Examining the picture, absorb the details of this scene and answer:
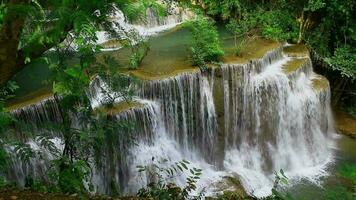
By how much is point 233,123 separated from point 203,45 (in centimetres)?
190

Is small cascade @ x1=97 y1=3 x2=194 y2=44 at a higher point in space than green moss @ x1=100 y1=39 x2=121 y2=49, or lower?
higher

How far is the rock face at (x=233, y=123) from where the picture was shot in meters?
8.79

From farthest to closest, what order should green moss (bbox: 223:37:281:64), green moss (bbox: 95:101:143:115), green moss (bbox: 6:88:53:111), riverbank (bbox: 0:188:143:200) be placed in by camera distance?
green moss (bbox: 223:37:281:64), green moss (bbox: 95:101:143:115), green moss (bbox: 6:88:53:111), riverbank (bbox: 0:188:143:200)

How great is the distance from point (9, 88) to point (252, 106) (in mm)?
5343

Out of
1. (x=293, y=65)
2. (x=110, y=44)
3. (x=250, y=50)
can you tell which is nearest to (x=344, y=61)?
(x=293, y=65)

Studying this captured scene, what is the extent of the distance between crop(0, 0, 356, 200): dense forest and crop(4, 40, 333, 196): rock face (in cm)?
3

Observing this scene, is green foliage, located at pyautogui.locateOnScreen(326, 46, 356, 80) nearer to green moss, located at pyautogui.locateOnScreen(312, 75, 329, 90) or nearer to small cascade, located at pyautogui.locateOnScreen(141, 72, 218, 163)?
green moss, located at pyautogui.locateOnScreen(312, 75, 329, 90)

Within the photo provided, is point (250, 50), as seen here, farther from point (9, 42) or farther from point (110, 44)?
point (9, 42)

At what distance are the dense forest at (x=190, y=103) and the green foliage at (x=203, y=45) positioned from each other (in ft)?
0.10

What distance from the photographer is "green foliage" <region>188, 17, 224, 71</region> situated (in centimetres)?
982

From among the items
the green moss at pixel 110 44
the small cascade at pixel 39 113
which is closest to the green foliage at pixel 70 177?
the small cascade at pixel 39 113

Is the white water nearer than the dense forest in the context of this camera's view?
No

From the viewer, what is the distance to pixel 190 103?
9.62 meters

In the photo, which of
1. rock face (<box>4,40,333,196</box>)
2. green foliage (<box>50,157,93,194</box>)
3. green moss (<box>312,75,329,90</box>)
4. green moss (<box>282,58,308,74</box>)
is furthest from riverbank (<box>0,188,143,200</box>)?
green moss (<box>312,75,329,90</box>)
